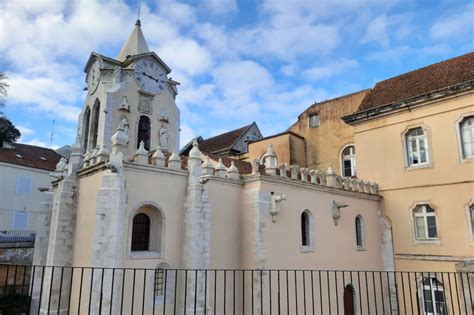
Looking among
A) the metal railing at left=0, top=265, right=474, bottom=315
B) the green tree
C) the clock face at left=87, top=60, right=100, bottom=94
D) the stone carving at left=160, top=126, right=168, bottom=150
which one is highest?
the green tree

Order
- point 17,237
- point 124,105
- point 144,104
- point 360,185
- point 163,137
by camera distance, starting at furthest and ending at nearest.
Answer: point 17,237 < point 163,137 < point 144,104 < point 124,105 < point 360,185

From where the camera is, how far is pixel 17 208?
2539 cm

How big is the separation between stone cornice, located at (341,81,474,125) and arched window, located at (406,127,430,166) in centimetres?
122

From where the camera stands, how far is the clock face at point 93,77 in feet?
64.5

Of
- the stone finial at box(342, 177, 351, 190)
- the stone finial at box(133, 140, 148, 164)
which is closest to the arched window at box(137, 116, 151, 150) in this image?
the stone finial at box(133, 140, 148, 164)

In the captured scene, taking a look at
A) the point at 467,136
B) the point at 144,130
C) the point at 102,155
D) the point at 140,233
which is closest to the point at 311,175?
the point at 467,136

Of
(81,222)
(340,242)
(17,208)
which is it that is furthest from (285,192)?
(17,208)

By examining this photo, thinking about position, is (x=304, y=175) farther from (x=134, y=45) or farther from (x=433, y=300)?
(x=134, y=45)

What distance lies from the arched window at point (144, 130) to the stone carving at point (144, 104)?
38 centimetres

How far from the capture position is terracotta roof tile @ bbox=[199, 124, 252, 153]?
2669 cm

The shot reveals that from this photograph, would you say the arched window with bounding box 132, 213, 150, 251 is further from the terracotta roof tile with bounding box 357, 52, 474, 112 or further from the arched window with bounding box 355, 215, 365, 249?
the terracotta roof tile with bounding box 357, 52, 474, 112

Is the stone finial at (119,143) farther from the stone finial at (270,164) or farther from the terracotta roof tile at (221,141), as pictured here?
the terracotta roof tile at (221,141)

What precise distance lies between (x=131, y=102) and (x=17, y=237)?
9973 mm

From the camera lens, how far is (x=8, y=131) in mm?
34812
